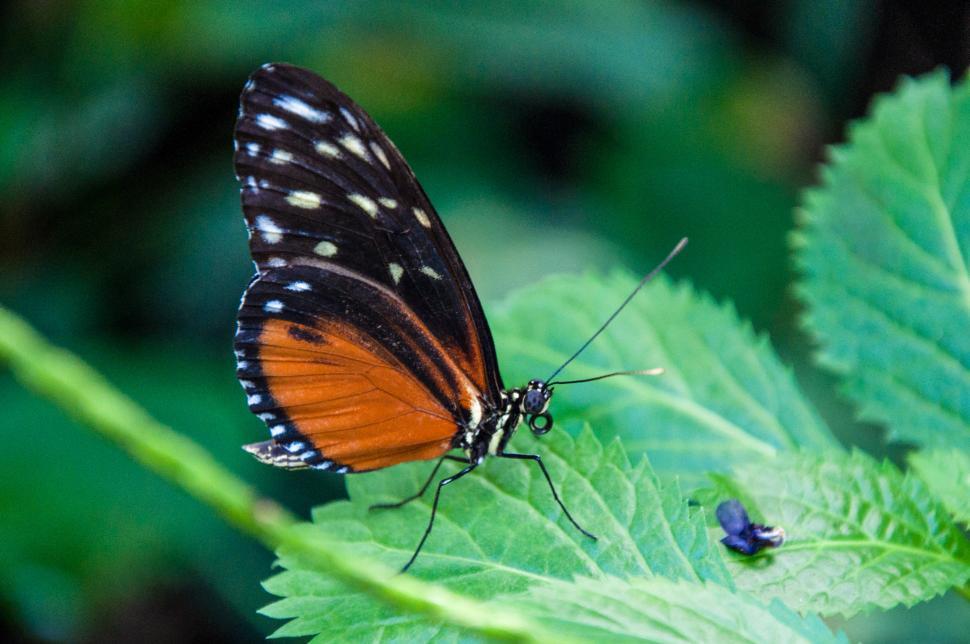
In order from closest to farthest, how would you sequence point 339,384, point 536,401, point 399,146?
1. point 536,401
2. point 339,384
3. point 399,146

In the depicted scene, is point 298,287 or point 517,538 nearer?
point 517,538

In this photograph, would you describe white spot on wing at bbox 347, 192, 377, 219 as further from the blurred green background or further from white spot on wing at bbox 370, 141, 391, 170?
the blurred green background

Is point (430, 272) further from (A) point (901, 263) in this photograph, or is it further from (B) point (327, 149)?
(A) point (901, 263)

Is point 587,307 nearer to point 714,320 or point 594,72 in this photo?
point 714,320

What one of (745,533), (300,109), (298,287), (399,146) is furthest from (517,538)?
(399,146)

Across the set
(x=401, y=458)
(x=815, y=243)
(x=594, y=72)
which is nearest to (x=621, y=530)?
(x=401, y=458)

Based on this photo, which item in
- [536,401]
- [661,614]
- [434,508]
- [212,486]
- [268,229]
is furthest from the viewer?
[268,229]
